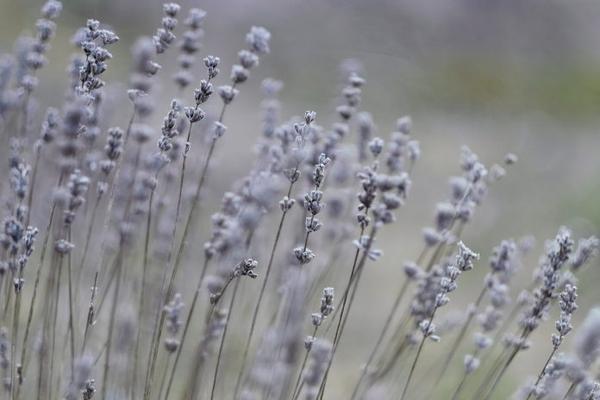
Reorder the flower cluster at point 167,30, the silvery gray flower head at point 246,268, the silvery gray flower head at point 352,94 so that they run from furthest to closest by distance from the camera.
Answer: the silvery gray flower head at point 352,94 → the flower cluster at point 167,30 → the silvery gray flower head at point 246,268

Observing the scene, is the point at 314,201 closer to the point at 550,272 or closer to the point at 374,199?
the point at 374,199

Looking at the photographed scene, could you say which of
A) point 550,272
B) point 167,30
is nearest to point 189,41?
point 167,30

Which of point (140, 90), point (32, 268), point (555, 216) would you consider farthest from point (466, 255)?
point (555, 216)

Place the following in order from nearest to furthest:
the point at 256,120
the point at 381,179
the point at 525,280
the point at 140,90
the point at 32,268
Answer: the point at 381,179, the point at 140,90, the point at 32,268, the point at 525,280, the point at 256,120

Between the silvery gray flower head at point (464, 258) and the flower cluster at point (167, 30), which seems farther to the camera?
the flower cluster at point (167, 30)

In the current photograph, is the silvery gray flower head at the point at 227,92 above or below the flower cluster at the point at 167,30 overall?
below

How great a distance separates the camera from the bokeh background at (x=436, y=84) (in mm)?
4059

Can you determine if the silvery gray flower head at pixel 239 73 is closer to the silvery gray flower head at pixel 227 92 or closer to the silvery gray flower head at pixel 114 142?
the silvery gray flower head at pixel 227 92

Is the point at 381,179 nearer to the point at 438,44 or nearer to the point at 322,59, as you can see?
the point at 322,59

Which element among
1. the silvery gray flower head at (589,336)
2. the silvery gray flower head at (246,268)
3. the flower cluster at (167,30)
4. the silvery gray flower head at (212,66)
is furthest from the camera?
the flower cluster at (167,30)

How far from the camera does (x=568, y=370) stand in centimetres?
120

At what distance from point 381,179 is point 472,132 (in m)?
4.47

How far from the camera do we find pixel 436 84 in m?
6.24

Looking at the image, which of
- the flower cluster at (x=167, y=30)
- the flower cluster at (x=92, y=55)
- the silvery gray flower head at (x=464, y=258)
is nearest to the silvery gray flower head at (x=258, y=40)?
the flower cluster at (x=167, y=30)
